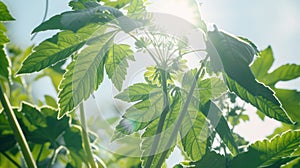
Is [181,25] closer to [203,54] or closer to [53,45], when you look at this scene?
[203,54]

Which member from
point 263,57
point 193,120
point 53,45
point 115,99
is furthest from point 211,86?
point 263,57

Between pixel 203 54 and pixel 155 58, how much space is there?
0.28ft

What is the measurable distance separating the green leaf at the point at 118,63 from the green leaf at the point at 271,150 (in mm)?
266

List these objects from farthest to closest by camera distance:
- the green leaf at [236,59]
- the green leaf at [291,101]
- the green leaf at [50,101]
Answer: the green leaf at [50,101], the green leaf at [291,101], the green leaf at [236,59]

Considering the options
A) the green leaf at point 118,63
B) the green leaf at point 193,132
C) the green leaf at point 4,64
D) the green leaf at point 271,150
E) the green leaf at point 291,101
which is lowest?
the green leaf at point 291,101

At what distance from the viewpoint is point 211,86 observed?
0.98m

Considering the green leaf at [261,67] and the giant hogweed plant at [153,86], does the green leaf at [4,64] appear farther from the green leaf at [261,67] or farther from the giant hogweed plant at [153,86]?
the green leaf at [261,67]

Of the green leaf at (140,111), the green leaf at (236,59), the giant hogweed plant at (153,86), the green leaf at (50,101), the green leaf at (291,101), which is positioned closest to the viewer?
the green leaf at (236,59)

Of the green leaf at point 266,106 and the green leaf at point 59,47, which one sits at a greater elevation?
the green leaf at point 59,47

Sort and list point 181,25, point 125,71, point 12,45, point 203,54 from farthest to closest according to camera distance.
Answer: point 12,45, point 125,71, point 203,54, point 181,25

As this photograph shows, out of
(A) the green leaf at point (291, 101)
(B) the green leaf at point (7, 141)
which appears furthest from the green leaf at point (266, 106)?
(B) the green leaf at point (7, 141)

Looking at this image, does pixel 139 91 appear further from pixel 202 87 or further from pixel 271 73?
pixel 271 73

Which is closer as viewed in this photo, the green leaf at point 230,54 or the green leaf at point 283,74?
the green leaf at point 230,54

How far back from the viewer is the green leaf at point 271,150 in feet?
3.29
